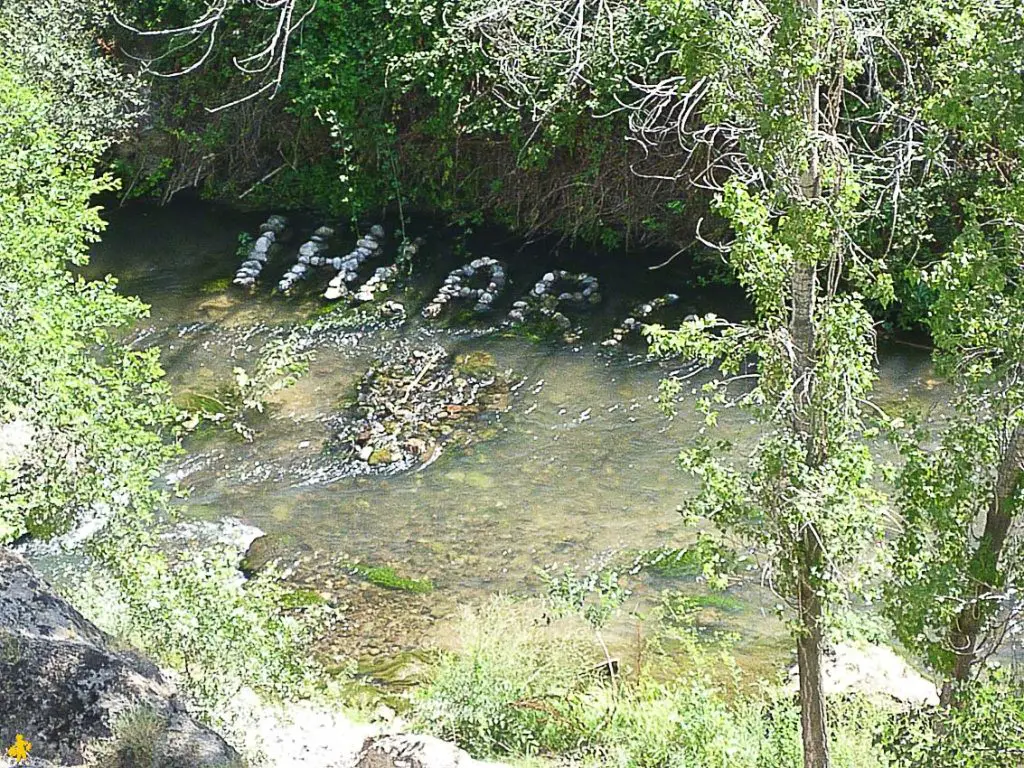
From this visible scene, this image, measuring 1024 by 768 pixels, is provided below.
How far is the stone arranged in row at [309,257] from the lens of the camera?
10562 millimetres

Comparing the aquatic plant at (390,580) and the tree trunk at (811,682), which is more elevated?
the tree trunk at (811,682)

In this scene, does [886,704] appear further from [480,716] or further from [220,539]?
[220,539]

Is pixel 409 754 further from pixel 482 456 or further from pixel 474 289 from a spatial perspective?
pixel 474 289

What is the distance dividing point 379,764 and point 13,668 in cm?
128

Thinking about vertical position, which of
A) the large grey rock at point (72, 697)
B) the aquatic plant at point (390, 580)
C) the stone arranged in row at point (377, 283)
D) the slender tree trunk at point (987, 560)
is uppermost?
the slender tree trunk at point (987, 560)

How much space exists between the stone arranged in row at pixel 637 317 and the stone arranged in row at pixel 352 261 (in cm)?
255

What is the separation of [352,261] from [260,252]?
105 cm

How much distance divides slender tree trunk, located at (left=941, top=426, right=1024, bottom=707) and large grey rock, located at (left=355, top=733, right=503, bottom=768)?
1.74 metres

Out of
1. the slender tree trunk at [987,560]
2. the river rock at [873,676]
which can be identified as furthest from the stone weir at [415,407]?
the slender tree trunk at [987,560]

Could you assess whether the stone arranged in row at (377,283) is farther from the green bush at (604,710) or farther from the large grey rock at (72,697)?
the large grey rock at (72,697)

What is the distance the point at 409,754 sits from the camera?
4066 mm

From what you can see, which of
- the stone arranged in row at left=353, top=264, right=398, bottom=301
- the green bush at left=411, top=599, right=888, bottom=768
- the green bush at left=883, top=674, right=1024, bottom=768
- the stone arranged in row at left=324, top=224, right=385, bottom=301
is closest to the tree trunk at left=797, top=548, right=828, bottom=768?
the green bush at left=883, top=674, right=1024, bottom=768

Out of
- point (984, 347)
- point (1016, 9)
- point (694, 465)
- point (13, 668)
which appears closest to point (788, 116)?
point (1016, 9)

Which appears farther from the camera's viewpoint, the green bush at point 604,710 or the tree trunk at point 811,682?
the green bush at point 604,710
